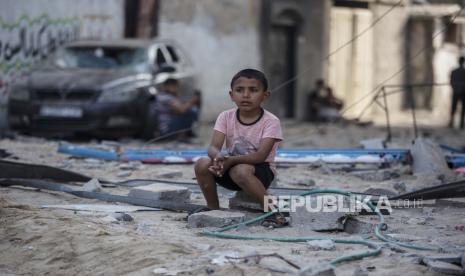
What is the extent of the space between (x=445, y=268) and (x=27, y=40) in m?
13.6

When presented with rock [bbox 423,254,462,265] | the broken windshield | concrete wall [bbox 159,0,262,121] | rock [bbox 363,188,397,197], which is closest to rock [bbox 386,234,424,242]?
rock [bbox 423,254,462,265]

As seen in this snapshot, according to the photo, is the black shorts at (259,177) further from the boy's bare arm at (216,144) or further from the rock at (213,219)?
the rock at (213,219)

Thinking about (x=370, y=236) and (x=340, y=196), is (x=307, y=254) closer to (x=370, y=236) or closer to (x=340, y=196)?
Result: (x=370, y=236)

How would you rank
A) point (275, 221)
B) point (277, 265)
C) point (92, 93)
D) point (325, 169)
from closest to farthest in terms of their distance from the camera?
1. point (277, 265)
2. point (275, 221)
3. point (325, 169)
4. point (92, 93)

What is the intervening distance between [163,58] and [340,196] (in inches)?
355

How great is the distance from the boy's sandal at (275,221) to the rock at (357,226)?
399mm

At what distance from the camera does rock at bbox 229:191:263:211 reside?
6.41m

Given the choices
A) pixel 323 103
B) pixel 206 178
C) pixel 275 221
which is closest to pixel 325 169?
pixel 206 178

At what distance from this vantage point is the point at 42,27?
57.5 feet

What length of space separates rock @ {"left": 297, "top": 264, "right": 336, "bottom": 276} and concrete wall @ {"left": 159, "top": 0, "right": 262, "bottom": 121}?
50.9 ft

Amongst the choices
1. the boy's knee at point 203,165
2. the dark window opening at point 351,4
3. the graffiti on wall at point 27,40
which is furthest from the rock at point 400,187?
the dark window opening at point 351,4

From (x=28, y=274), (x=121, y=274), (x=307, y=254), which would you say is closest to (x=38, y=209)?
(x=28, y=274)

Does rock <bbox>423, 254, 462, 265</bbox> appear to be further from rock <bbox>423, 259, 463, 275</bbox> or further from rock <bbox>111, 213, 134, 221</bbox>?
rock <bbox>111, 213, 134, 221</bbox>

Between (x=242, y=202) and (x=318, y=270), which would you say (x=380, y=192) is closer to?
(x=242, y=202)
